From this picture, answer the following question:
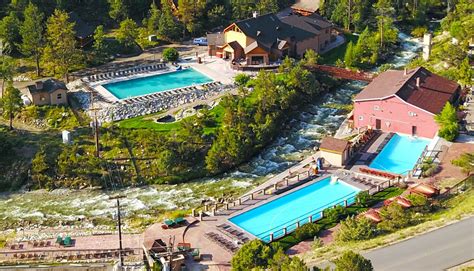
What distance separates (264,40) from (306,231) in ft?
99.0

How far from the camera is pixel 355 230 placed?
3216 cm

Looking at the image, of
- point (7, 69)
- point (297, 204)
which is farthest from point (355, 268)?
point (7, 69)

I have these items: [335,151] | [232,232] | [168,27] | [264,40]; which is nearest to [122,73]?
[168,27]

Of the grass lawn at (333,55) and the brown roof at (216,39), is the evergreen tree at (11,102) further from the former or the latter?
the grass lawn at (333,55)

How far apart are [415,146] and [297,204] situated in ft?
36.8

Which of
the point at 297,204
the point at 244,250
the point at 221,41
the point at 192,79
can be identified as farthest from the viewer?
the point at 221,41

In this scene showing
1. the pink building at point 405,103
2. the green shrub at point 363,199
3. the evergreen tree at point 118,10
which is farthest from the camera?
the evergreen tree at point 118,10

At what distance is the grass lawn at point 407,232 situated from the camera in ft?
101

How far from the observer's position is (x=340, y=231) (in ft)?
108

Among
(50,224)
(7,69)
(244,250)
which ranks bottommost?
(50,224)

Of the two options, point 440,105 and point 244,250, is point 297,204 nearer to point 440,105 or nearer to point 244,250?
point 244,250

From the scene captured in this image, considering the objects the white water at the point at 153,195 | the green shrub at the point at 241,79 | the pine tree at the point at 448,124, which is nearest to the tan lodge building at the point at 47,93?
the white water at the point at 153,195

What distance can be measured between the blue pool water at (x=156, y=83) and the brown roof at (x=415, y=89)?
587 inches

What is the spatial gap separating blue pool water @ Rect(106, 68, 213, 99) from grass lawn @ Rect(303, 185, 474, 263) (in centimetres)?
2668
